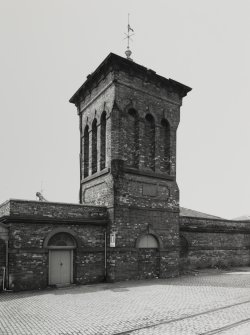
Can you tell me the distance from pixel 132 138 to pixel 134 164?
4.50 feet

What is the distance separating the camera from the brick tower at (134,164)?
51.0ft

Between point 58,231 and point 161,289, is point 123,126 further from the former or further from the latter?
point 161,289

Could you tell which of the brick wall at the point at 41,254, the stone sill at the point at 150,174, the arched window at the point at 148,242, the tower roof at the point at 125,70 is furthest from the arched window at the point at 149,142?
the brick wall at the point at 41,254

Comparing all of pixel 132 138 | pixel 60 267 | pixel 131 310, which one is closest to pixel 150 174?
pixel 132 138

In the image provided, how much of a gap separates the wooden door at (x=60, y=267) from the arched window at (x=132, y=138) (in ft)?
17.8

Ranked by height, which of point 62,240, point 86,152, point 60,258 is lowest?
point 60,258

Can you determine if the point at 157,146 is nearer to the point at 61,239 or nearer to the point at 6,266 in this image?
the point at 61,239

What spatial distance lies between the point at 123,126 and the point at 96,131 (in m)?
2.37

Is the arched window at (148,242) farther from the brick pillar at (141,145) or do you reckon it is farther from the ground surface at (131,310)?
the brick pillar at (141,145)

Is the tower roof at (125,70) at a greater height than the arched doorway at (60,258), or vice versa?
the tower roof at (125,70)

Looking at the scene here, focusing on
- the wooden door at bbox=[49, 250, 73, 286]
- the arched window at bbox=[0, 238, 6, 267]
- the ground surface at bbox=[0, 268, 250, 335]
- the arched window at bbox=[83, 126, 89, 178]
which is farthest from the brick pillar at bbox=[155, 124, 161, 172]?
the arched window at bbox=[0, 238, 6, 267]

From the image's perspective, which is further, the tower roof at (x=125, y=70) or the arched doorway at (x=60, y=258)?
the tower roof at (x=125, y=70)

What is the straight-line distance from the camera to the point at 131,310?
9617 mm

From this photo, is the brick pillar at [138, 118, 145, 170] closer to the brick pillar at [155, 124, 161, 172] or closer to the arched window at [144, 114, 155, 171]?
the arched window at [144, 114, 155, 171]
